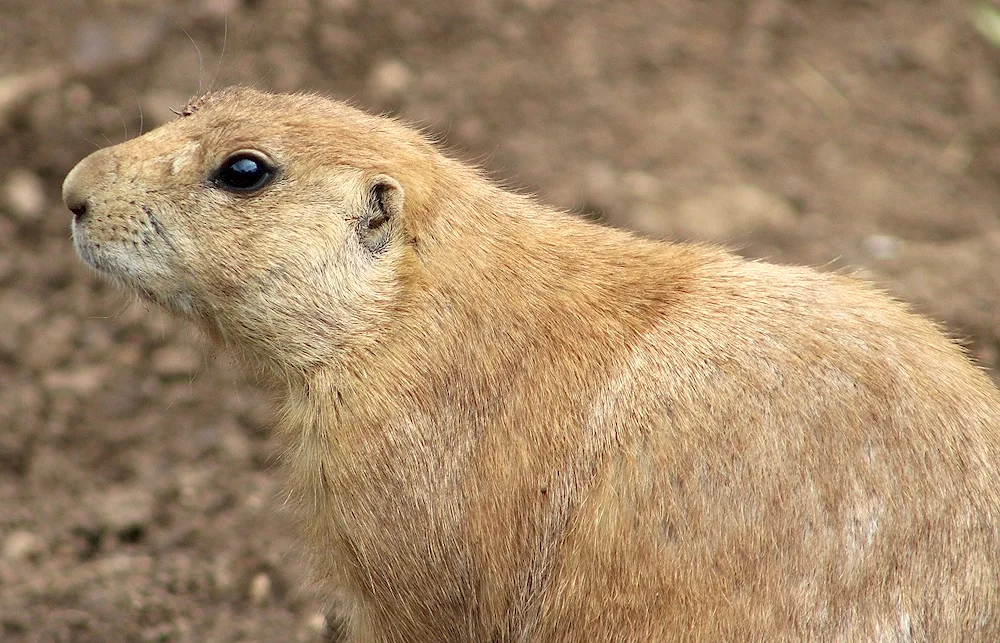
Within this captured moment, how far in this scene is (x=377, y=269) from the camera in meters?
3.58

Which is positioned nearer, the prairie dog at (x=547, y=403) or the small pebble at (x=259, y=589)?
the prairie dog at (x=547, y=403)

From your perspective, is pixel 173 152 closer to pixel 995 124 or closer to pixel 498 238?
pixel 498 238

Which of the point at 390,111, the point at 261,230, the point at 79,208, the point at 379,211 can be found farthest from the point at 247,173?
the point at 390,111

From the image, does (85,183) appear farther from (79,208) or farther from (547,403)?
(547,403)

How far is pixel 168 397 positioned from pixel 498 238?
2.51m

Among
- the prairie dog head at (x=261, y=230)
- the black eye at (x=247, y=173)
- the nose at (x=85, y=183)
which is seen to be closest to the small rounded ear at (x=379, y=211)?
the prairie dog head at (x=261, y=230)

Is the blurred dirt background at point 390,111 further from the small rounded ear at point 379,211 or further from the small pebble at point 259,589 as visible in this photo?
the small rounded ear at point 379,211

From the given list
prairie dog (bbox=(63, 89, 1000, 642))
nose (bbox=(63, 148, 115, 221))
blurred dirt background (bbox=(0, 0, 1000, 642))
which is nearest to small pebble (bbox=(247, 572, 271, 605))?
blurred dirt background (bbox=(0, 0, 1000, 642))

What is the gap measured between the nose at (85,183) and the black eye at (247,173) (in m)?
0.36

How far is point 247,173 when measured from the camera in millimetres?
3572

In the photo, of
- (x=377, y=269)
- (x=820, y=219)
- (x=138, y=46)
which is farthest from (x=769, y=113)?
(x=377, y=269)

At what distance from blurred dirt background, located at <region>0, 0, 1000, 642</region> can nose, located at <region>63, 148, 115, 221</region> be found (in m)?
1.66

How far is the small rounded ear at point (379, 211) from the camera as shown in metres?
3.59

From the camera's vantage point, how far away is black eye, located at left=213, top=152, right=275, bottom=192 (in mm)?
3566
